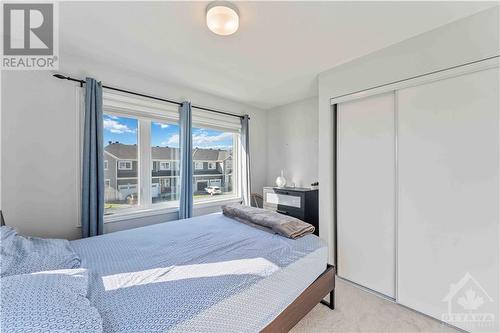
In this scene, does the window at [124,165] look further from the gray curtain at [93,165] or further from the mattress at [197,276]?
the mattress at [197,276]

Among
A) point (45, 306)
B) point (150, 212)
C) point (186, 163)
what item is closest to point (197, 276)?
point (45, 306)

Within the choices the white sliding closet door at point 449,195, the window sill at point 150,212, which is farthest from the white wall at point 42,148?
the white sliding closet door at point 449,195

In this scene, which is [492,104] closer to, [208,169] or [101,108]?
[208,169]

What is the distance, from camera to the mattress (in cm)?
101

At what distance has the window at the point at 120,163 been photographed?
266 centimetres

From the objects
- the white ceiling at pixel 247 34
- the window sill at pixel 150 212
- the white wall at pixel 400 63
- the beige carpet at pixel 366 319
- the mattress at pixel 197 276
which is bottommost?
the beige carpet at pixel 366 319

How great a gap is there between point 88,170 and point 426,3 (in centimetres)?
334

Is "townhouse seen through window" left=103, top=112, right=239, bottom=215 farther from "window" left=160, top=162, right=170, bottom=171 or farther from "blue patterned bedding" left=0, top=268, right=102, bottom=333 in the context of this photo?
"blue patterned bedding" left=0, top=268, right=102, bottom=333

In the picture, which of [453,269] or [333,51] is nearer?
[453,269]

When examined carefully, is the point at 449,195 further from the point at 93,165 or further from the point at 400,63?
the point at 93,165

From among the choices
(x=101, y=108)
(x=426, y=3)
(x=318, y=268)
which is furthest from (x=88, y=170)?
(x=426, y=3)

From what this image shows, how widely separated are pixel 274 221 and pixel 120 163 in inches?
82.9

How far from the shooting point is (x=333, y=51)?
2180mm

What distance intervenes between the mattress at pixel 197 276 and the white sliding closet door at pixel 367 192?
782 millimetres
